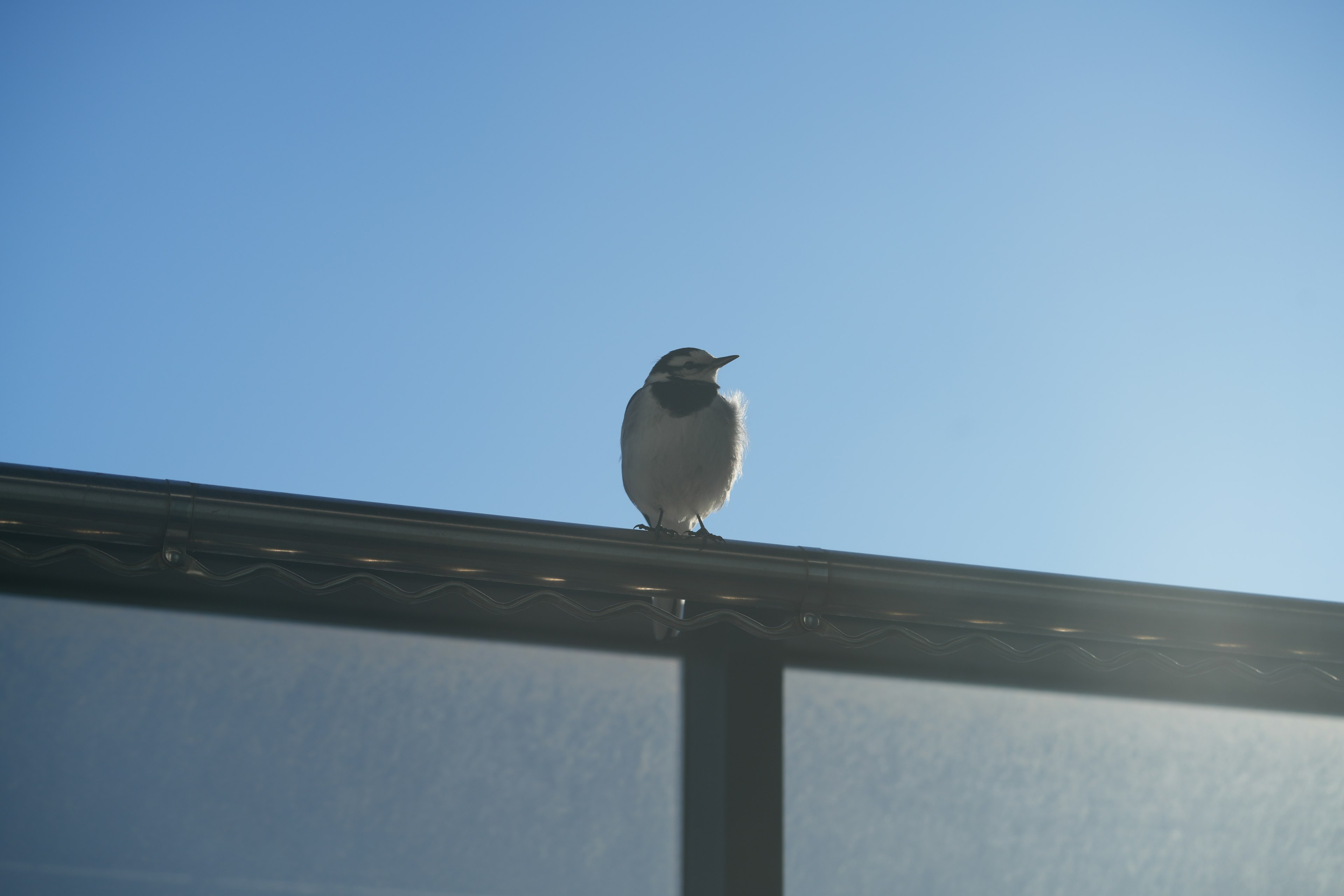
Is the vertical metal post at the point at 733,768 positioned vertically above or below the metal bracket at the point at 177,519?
below

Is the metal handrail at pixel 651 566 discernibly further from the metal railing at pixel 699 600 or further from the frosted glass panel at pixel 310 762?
the frosted glass panel at pixel 310 762

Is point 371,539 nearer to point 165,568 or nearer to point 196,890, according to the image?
point 165,568

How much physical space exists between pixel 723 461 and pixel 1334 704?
6.61 feet

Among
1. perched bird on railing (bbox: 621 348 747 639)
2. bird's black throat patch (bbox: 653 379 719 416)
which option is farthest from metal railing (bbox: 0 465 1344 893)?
bird's black throat patch (bbox: 653 379 719 416)

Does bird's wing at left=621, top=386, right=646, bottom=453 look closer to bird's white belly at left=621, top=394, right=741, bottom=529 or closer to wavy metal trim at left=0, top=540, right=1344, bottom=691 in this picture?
bird's white belly at left=621, top=394, right=741, bottom=529

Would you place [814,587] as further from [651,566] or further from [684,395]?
[684,395]

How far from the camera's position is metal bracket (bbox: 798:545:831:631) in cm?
200

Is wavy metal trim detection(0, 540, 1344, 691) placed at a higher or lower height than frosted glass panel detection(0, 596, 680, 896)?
higher

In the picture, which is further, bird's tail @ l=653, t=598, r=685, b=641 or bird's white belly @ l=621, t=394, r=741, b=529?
bird's white belly @ l=621, t=394, r=741, b=529

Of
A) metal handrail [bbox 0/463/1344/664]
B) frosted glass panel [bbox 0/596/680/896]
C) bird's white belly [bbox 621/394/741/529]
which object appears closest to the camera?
metal handrail [bbox 0/463/1344/664]

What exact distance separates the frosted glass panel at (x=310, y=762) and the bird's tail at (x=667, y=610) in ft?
0.33

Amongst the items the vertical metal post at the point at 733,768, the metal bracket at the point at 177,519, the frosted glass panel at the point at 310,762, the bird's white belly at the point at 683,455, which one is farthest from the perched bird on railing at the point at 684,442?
the metal bracket at the point at 177,519

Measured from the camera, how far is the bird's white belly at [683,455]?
388 centimetres

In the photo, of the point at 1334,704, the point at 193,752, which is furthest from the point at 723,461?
the point at 193,752
